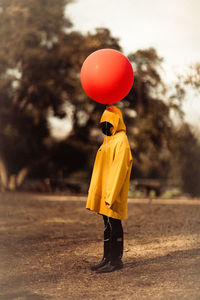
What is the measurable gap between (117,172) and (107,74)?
1095 millimetres

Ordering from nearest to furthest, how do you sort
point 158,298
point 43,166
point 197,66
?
point 158,298 < point 197,66 < point 43,166

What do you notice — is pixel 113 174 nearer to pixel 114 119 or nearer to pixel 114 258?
pixel 114 119

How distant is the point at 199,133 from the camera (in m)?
15.8

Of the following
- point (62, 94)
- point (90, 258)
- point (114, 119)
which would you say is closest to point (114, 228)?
point (90, 258)

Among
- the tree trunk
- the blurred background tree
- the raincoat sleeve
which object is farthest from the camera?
the tree trunk

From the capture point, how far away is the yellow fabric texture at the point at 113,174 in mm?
3881

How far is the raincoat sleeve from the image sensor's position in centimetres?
384

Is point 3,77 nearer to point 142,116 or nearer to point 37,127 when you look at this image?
point 37,127

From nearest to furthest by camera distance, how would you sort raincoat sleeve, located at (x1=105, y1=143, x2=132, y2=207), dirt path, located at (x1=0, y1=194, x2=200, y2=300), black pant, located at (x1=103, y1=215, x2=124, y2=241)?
dirt path, located at (x1=0, y1=194, x2=200, y2=300)
raincoat sleeve, located at (x1=105, y1=143, x2=132, y2=207)
black pant, located at (x1=103, y1=215, x2=124, y2=241)

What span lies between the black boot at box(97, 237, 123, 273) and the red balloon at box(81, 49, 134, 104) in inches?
62.9

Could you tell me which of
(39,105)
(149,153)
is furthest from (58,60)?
(149,153)

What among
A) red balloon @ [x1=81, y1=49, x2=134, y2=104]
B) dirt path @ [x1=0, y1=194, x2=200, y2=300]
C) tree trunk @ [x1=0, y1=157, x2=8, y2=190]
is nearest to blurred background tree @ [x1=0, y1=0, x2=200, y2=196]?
tree trunk @ [x1=0, y1=157, x2=8, y2=190]

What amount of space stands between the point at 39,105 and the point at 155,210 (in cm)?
934

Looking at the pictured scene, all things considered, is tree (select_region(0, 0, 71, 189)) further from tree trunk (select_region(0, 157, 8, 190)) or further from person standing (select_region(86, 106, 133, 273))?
person standing (select_region(86, 106, 133, 273))
